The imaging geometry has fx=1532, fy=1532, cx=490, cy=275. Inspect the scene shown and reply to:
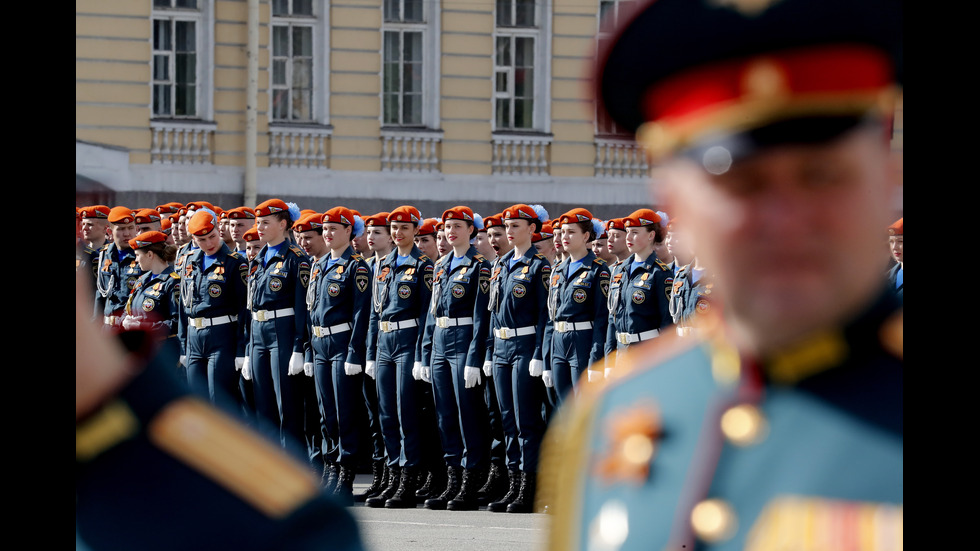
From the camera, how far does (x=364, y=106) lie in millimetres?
19281

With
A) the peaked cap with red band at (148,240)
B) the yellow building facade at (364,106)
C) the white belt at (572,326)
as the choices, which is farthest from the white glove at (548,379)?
the yellow building facade at (364,106)

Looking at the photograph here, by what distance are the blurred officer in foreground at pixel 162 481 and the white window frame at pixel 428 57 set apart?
17.9 m

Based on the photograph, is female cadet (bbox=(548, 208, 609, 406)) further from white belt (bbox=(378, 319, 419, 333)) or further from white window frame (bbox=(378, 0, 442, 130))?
white window frame (bbox=(378, 0, 442, 130))

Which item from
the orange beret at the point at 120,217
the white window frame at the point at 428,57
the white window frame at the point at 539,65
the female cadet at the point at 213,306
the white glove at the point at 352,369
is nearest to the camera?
the white glove at the point at 352,369

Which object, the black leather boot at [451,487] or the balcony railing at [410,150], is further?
the balcony railing at [410,150]

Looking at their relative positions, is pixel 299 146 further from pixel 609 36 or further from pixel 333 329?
pixel 609 36

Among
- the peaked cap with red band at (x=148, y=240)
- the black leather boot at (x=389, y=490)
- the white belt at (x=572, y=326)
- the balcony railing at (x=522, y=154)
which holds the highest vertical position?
the balcony railing at (x=522, y=154)

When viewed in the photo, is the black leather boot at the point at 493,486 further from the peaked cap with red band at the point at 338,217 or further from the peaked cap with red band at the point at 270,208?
the peaked cap with red band at the point at 270,208

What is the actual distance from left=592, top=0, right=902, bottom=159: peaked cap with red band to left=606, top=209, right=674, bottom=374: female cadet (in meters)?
7.54

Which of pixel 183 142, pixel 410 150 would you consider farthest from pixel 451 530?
pixel 410 150

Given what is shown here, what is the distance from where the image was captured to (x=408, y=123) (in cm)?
1950

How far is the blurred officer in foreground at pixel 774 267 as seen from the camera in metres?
1.40
